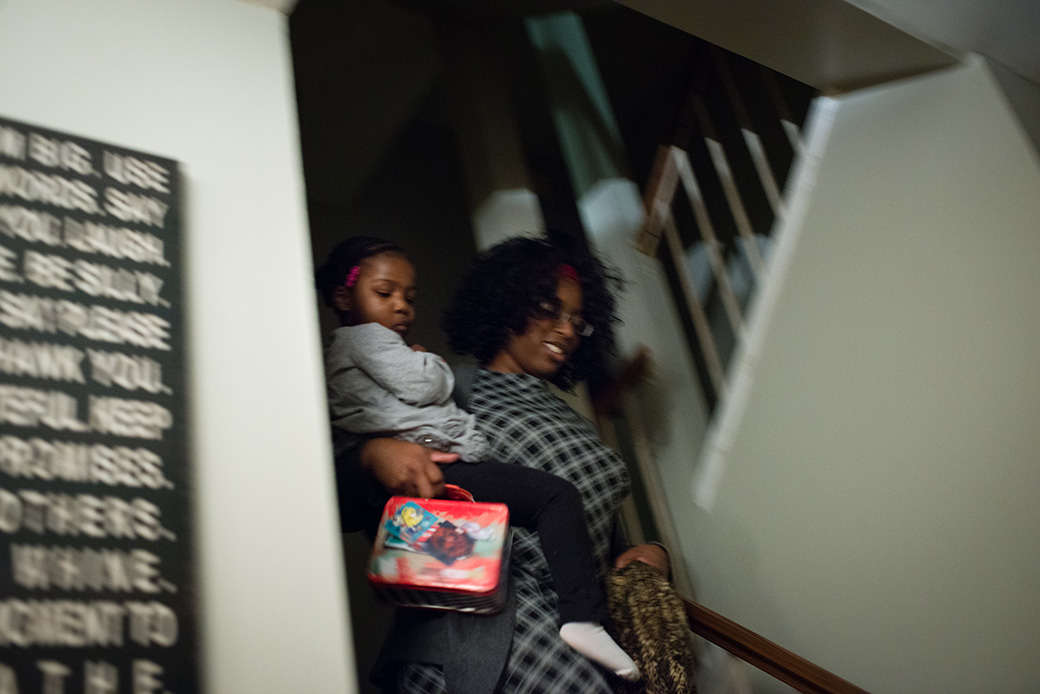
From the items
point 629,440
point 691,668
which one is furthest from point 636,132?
point 691,668

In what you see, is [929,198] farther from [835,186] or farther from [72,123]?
[72,123]

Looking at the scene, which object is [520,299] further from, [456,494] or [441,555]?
[441,555]

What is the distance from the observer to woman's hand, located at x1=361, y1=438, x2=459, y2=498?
3.82 feet

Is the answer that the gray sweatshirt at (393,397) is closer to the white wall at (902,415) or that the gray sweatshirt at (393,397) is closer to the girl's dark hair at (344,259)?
the girl's dark hair at (344,259)

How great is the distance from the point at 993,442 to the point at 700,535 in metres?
0.79

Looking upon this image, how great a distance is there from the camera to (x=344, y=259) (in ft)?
4.97

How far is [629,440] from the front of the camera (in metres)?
2.72

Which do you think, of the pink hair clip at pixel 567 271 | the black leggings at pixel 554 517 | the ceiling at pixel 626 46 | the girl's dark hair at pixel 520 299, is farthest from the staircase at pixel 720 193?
the black leggings at pixel 554 517

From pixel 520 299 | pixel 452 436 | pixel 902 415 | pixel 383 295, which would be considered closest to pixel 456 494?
pixel 452 436

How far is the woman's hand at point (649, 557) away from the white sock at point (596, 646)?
0.27m

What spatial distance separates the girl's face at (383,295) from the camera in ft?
4.68

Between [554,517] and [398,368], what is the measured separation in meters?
0.37

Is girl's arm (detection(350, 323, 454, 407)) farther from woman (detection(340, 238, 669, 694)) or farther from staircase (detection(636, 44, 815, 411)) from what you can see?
staircase (detection(636, 44, 815, 411))

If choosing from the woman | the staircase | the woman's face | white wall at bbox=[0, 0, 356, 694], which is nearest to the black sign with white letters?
white wall at bbox=[0, 0, 356, 694]
